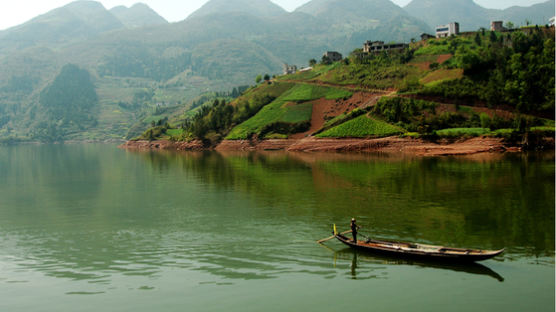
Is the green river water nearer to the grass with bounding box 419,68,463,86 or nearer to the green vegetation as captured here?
the green vegetation

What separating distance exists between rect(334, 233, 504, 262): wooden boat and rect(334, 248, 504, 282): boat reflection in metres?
0.46

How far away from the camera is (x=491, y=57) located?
493 ft

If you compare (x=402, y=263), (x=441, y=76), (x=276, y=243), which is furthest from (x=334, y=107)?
(x=402, y=263)

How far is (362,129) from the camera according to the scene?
146m

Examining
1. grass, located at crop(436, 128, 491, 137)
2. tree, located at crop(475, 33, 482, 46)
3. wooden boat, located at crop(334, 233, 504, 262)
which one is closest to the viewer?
wooden boat, located at crop(334, 233, 504, 262)

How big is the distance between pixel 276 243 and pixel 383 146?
102 metres

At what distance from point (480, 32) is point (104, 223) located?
193501 millimetres

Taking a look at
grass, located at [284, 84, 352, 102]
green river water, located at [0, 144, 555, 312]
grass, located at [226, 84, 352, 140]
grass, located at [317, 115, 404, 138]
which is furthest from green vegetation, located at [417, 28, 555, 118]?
green river water, located at [0, 144, 555, 312]

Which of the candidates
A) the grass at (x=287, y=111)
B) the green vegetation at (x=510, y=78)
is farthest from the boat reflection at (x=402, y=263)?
the grass at (x=287, y=111)

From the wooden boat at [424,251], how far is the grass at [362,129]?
10500 cm

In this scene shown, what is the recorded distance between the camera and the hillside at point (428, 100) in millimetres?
129625

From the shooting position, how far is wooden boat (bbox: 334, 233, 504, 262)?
106ft

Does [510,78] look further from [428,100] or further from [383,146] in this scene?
[383,146]

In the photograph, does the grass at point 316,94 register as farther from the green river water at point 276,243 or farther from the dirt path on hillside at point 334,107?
the green river water at point 276,243
